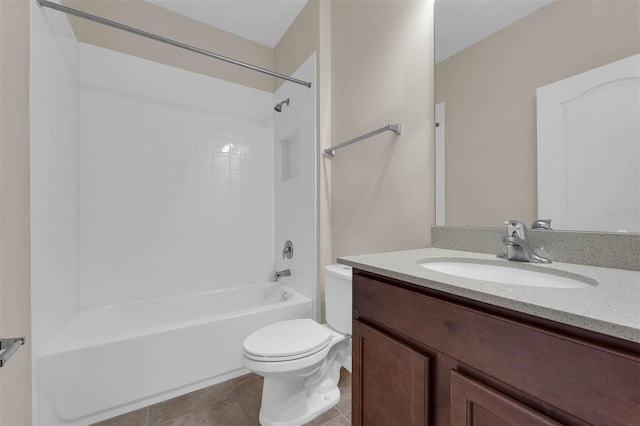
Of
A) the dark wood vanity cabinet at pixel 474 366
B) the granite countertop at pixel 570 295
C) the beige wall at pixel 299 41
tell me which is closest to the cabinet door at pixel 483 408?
the dark wood vanity cabinet at pixel 474 366

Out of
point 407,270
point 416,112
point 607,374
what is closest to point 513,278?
point 407,270

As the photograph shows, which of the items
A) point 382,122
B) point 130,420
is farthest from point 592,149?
point 130,420

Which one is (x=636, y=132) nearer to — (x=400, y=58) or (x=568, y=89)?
(x=568, y=89)

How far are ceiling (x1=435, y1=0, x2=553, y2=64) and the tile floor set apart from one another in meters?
1.82

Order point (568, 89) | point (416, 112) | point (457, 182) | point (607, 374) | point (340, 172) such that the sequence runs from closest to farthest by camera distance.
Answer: point (607, 374), point (568, 89), point (457, 182), point (416, 112), point (340, 172)

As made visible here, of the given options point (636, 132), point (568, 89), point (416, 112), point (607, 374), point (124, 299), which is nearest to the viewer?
point (607, 374)

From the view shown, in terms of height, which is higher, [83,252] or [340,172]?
[340,172]

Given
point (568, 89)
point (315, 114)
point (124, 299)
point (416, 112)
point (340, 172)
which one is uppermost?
point (315, 114)

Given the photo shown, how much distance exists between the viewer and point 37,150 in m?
1.19

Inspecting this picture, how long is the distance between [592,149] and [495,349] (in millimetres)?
703

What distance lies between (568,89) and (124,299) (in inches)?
104

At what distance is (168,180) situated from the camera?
2.06 meters

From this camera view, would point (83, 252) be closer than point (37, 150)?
No

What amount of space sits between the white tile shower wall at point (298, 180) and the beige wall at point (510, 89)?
0.94m
